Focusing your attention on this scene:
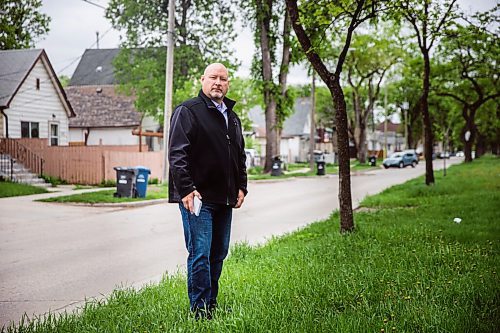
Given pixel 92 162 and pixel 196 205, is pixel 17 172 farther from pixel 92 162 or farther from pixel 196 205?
A: pixel 92 162

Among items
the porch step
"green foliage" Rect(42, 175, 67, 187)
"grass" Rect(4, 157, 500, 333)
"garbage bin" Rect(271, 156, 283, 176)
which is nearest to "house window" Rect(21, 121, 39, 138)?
the porch step

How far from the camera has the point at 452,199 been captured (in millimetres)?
15141

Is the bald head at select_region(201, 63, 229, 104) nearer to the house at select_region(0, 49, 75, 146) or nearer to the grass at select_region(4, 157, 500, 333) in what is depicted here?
the grass at select_region(4, 157, 500, 333)

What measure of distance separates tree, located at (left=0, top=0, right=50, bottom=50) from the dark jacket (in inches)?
113

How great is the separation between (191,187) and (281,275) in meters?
2.02

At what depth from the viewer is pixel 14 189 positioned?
8617 millimetres

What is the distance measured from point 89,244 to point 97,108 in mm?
5832

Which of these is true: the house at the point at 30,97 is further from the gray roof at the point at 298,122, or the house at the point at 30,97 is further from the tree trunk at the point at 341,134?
the gray roof at the point at 298,122

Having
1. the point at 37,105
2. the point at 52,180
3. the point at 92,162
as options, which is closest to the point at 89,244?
the point at 52,180

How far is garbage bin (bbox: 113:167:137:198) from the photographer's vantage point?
1820 centimetres

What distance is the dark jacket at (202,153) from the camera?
176 inches

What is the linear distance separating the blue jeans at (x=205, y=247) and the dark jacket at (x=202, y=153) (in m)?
0.12

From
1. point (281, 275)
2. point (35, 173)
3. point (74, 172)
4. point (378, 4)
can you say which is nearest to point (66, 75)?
point (35, 173)

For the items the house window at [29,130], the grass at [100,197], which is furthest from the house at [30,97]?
the grass at [100,197]
